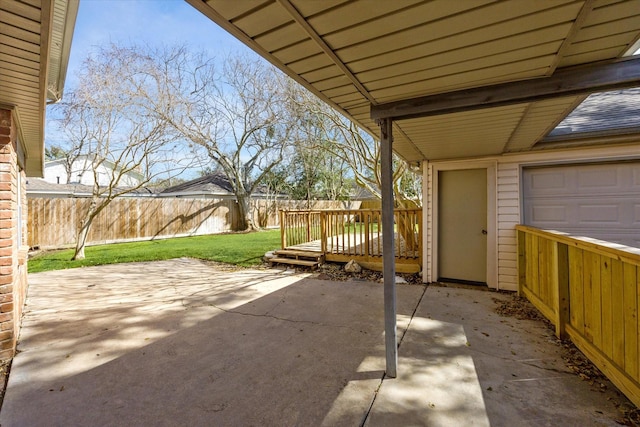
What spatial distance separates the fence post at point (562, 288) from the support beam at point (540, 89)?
1.82 m

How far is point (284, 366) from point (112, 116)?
9.17 metres

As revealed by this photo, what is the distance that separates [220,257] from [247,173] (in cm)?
1028

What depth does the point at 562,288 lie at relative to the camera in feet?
10.4

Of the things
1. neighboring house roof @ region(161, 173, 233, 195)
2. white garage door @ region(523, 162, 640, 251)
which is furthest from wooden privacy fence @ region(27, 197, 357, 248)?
white garage door @ region(523, 162, 640, 251)

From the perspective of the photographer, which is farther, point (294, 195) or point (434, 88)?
point (294, 195)

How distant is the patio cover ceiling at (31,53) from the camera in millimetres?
1484

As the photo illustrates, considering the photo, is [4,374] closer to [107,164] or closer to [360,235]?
[360,235]

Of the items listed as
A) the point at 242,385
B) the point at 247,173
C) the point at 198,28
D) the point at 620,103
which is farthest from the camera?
the point at 247,173

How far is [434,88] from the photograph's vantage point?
7.79 ft

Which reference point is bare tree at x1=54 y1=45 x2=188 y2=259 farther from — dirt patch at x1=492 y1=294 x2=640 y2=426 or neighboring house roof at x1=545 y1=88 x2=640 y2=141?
neighboring house roof at x1=545 y1=88 x2=640 y2=141

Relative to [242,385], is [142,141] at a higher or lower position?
higher

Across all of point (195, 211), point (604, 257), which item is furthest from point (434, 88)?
point (195, 211)

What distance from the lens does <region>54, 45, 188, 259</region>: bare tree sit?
27.0 feet

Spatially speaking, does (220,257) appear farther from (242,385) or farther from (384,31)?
(384,31)
